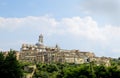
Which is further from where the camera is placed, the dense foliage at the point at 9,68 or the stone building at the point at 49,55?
the stone building at the point at 49,55

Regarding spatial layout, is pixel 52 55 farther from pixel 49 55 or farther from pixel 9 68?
pixel 9 68

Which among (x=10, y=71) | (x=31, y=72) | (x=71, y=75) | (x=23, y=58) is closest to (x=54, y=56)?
(x=23, y=58)

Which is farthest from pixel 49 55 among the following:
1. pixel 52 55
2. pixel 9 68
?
pixel 9 68

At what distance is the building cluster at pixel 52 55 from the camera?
15638 centimetres

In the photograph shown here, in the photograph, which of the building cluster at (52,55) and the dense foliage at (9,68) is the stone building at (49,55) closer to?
the building cluster at (52,55)

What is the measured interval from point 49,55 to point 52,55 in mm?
1372

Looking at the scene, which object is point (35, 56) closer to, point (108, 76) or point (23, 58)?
point (23, 58)

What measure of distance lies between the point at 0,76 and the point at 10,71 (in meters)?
1.36

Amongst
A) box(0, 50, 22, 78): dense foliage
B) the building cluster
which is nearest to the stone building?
the building cluster

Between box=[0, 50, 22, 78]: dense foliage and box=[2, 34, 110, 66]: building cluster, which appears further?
box=[2, 34, 110, 66]: building cluster

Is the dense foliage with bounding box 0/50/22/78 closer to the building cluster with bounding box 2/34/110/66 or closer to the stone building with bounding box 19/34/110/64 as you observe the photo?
the building cluster with bounding box 2/34/110/66

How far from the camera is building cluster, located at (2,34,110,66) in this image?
156 m

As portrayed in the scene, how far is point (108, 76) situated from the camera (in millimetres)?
62500

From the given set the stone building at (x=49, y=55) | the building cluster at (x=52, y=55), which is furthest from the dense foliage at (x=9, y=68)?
the stone building at (x=49, y=55)
